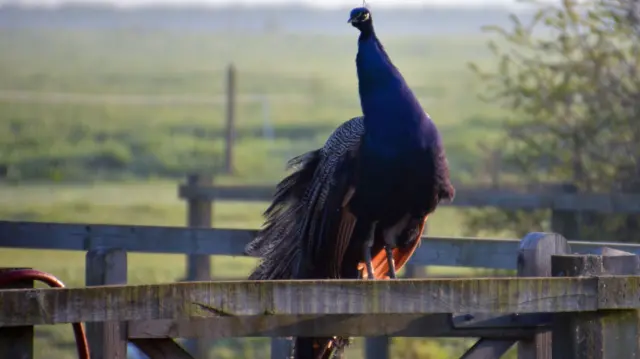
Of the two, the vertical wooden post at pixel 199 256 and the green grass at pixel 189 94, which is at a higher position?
the green grass at pixel 189 94

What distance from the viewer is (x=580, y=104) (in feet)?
35.1

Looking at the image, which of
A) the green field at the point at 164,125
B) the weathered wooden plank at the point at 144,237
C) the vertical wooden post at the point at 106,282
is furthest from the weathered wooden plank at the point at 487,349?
the green field at the point at 164,125

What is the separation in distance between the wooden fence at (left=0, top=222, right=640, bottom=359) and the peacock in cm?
149

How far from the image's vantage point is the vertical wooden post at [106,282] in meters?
4.70

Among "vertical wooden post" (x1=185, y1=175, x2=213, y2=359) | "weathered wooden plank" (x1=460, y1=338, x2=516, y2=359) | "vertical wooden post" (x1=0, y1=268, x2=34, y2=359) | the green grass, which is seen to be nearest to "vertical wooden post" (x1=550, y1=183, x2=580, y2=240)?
"vertical wooden post" (x1=185, y1=175, x2=213, y2=359)

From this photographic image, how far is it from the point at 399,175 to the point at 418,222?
32 centimetres

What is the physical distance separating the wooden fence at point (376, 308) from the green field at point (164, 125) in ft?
15.0

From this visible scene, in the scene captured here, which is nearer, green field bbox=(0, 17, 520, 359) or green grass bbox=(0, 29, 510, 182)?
green field bbox=(0, 17, 520, 359)

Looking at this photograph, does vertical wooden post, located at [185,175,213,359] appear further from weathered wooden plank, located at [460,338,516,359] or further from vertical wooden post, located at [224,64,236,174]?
vertical wooden post, located at [224,64,236,174]

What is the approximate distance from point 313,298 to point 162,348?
0.71 m

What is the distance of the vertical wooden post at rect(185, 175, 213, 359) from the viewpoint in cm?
844

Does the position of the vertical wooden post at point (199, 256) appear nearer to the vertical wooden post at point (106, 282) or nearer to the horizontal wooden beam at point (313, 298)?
the vertical wooden post at point (106, 282)

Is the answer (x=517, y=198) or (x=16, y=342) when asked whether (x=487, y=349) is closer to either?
(x=16, y=342)

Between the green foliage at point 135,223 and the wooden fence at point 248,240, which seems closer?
the wooden fence at point 248,240
